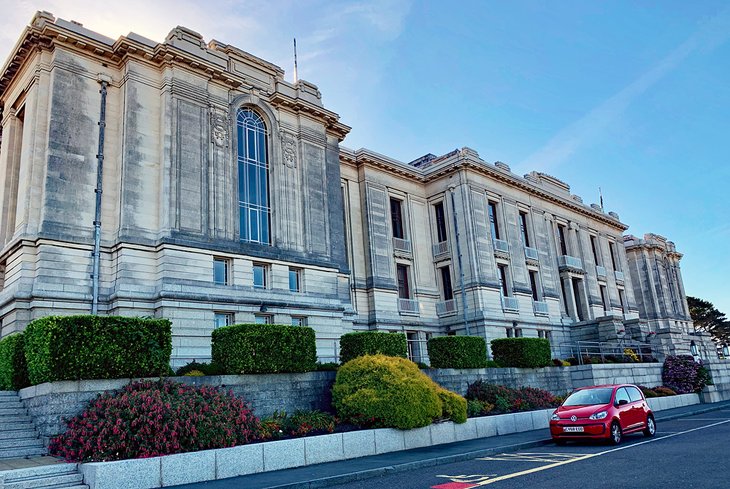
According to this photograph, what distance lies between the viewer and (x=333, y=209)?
102 ft

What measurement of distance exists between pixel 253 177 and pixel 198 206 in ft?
13.0

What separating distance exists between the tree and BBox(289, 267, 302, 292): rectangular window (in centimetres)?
6662

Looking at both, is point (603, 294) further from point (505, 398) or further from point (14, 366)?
point (14, 366)

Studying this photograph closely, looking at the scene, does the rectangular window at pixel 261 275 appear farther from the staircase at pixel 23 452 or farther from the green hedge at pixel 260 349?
the staircase at pixel 23 452

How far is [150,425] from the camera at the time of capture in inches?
458

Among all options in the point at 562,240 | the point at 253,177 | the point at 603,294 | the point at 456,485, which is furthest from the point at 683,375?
the point at 456,485

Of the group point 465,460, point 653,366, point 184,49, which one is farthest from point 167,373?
point 653,366

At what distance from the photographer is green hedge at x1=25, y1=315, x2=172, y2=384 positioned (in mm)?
12617

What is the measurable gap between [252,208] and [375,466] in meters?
17.3

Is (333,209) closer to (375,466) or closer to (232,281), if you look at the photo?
(232,281)

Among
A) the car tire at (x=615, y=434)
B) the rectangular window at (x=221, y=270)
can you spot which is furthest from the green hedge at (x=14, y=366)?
the car tire at (x=615, y=434)

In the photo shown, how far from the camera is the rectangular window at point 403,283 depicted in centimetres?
3778

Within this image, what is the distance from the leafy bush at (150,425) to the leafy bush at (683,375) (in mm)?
26409

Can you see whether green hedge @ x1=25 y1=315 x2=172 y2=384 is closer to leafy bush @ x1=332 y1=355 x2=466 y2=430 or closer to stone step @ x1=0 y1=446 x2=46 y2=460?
stone step @ x1=0 y1=446 x2=46 y2=460
